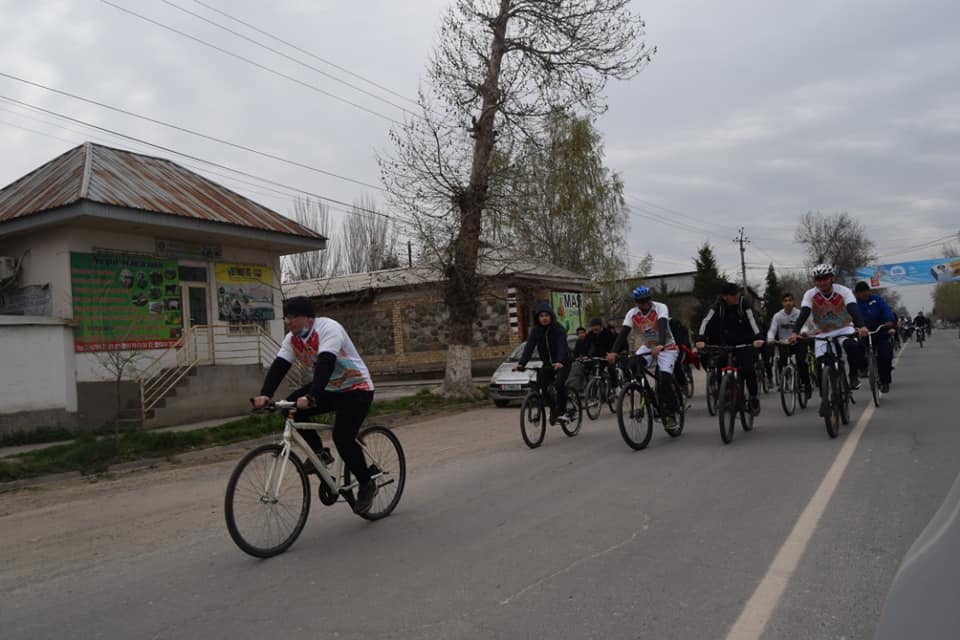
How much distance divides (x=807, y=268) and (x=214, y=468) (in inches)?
3129

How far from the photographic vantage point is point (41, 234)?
51.8 feet

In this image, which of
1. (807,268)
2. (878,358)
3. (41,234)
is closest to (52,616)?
(878,358)

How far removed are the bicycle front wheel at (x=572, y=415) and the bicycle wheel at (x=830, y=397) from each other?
3.29 metres

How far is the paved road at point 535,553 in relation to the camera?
4105mm

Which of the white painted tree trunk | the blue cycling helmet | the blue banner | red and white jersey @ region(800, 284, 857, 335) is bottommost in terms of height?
the white painted tree trunk

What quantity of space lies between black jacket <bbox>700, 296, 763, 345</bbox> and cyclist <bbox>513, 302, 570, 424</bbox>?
1861mm

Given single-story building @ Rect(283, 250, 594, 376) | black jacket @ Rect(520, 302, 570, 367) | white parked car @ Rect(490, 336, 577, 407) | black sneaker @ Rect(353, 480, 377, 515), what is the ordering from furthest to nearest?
single-story building @ Rect(283, 250, 594, 376) → white parked car @ Rect(490, 336, 577, 407) → black jacket @ Rect(520, 302, 570, 367) → black sneaker @ Rect(353, 480, 377, 515)

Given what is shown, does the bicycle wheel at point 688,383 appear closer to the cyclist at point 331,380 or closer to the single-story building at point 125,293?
the single-story building at point 125,293

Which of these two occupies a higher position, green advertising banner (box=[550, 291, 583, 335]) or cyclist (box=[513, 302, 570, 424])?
green advertising banner (box=[550, 291, 583, 335])

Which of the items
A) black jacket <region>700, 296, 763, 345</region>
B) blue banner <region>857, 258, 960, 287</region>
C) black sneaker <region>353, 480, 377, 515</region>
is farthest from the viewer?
blue banner <region>857, 258, 960, 287</region>

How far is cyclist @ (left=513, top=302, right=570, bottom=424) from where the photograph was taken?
10578mm

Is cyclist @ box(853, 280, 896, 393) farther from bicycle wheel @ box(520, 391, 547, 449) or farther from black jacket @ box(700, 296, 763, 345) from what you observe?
bicycle wheel @ box(520, 391, 547, 449)

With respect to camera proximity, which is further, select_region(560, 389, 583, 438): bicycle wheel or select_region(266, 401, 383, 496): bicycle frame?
select_region(560, 389, 583, 438): bicycle wheel

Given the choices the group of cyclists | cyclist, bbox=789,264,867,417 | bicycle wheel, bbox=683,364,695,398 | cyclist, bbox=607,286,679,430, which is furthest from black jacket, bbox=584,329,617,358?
cyclist, bbox=789,264,867,417
